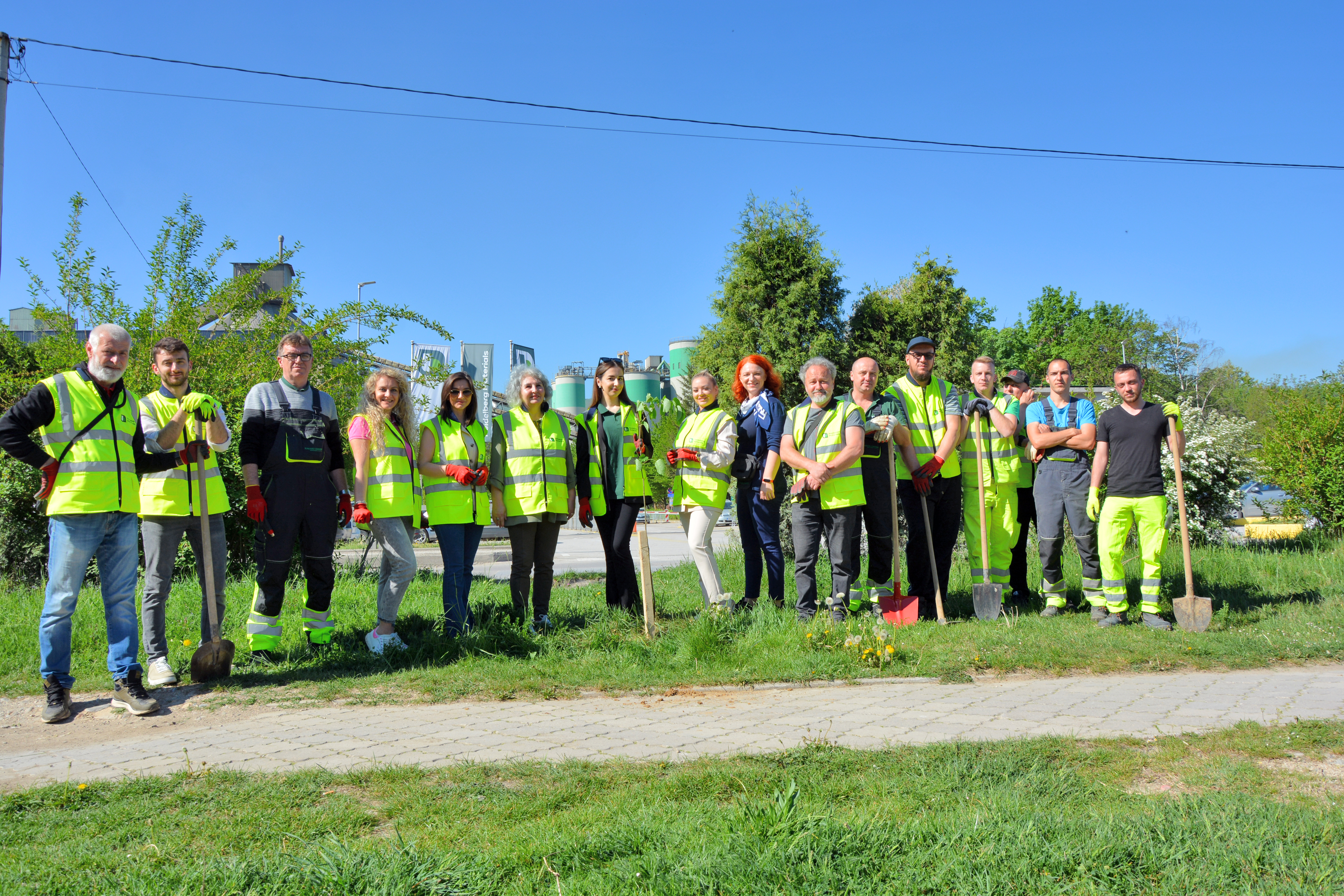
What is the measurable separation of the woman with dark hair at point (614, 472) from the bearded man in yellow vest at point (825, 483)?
1.24m

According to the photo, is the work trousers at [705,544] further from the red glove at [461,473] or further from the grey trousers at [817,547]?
the red glove at [461,473]

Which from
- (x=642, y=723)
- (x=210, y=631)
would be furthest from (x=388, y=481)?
(x=642, y=723)

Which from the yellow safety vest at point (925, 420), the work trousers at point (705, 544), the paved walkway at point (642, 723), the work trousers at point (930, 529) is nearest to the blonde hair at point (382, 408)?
the paved walkway at point (642, 723)

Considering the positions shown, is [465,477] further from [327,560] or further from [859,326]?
[859,326]

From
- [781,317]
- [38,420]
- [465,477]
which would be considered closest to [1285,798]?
[465,477]

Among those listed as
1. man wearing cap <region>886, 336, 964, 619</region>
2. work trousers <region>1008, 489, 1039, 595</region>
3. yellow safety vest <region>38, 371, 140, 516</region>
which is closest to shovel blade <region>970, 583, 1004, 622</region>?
man wearing cap <region>886, 336, 964, 619</region>

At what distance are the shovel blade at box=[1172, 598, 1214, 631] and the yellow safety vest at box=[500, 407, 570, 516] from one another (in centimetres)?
495

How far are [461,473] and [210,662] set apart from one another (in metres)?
2.07

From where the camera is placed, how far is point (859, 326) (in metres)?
28.5

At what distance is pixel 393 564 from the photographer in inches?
257

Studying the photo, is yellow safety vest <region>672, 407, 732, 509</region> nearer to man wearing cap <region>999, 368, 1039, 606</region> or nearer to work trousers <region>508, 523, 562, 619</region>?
work trousers <region>508, 523, 562, 619</region>

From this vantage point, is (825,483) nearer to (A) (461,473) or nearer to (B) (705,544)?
(B) (705,544)

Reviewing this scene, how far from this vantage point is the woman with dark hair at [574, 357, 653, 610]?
24.4ft

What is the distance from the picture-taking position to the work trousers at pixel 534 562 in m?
7.11
